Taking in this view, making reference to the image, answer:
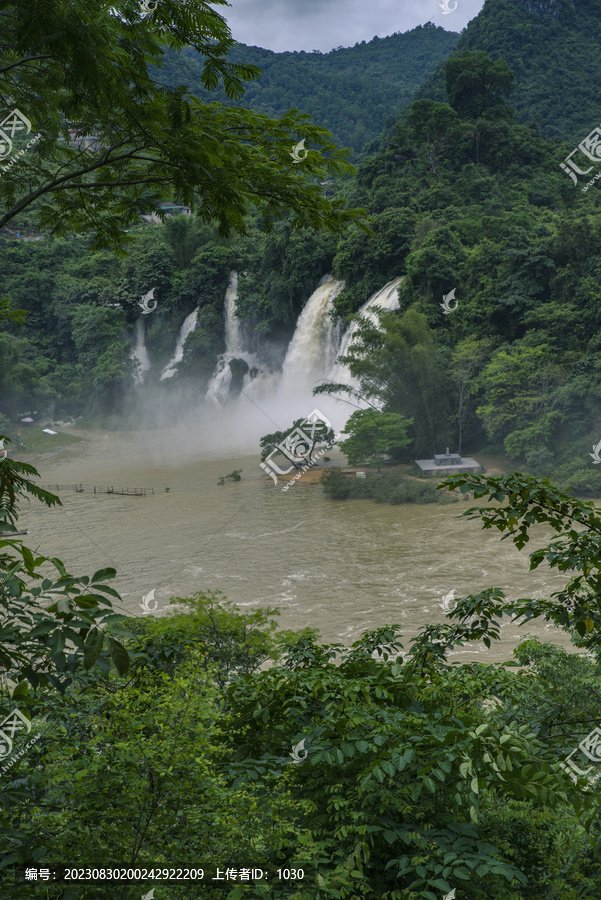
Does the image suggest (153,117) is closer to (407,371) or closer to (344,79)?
(407,371)

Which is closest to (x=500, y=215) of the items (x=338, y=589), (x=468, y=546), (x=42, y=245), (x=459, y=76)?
(x=459, y=76)

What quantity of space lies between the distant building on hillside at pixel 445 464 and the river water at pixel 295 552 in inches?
87.3

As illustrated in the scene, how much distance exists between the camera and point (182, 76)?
193 feet

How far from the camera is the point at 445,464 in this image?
21.2 m

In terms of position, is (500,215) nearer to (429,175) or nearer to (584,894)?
(429,175)

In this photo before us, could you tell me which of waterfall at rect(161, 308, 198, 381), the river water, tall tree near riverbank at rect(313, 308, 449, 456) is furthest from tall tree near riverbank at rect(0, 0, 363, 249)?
waterfall at rect(161, 308, 198, 381)

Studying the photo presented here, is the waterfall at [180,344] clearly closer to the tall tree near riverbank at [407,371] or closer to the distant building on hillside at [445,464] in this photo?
the tall tree near riverbank at [407,371]

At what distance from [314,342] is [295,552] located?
1456 centimetres

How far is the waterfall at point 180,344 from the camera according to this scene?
120ft

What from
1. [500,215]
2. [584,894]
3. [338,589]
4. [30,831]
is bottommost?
[338,589]

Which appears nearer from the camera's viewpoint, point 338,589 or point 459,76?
point 338,589

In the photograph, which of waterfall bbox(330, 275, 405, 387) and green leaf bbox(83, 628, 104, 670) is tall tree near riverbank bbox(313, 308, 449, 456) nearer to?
waterfall bbox(330, 275, 405, 387)

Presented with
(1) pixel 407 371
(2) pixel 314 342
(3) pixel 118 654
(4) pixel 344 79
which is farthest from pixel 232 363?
(4) pixel 344 79

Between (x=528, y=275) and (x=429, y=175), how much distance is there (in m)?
12.4
